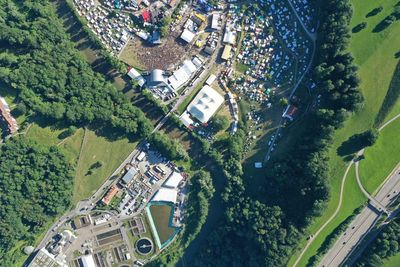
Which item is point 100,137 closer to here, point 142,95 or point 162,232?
point 142,95

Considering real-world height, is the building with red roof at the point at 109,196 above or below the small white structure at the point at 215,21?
below

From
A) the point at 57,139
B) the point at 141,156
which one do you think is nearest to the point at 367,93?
the point at 141,156

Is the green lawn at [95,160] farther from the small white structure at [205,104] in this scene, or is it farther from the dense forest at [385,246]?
the dense forest at [385,246]

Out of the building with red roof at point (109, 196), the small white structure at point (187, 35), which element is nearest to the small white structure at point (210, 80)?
the small white structure at point (187, 35)

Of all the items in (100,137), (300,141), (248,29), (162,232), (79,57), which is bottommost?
(162,232)

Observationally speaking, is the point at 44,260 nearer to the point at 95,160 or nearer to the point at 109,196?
the point at 109,196

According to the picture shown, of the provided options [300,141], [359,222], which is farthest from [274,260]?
[300,141]
